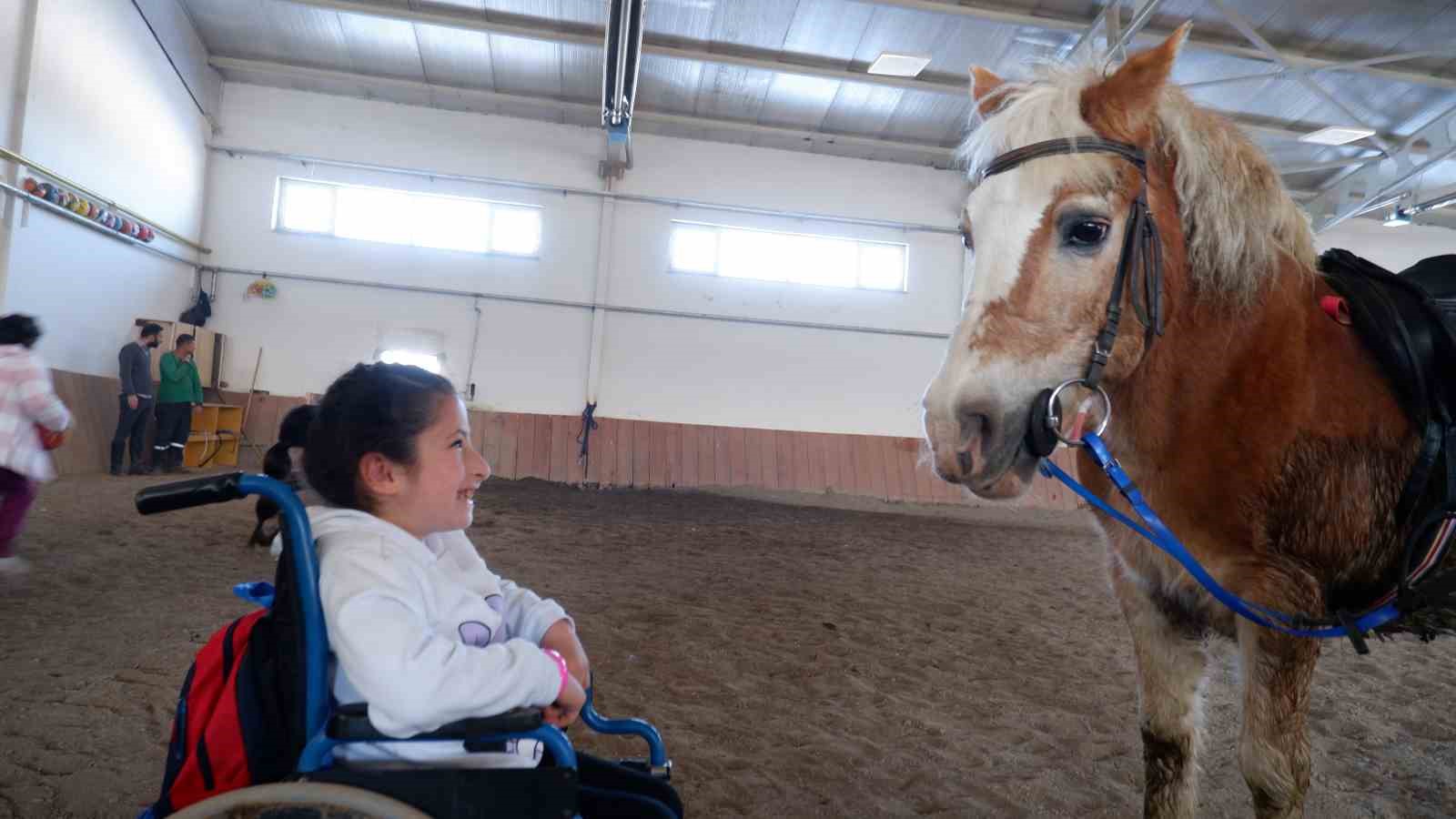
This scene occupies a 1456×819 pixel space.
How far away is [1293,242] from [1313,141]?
1168cm

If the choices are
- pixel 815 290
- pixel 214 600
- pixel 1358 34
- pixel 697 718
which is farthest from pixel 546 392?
pixel 1358 34

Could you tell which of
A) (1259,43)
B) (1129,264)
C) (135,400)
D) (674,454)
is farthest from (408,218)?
(1129,264)

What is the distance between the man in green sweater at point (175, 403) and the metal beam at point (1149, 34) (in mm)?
8628

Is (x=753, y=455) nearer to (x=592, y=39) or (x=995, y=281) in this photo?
(x=592, y=39)

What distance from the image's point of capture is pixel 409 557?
1.16 m

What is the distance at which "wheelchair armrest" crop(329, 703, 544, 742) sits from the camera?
1029 millimetres

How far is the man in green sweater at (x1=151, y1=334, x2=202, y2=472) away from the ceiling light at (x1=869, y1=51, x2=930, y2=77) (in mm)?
8729

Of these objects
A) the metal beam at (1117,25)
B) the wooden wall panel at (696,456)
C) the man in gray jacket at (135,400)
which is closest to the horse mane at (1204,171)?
the metal beam at (1117,25)

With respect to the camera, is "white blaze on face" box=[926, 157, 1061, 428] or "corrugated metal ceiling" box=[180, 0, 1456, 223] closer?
"white blaze on face" box=[926, 157, 1061, 428]

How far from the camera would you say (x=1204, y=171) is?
1485mm

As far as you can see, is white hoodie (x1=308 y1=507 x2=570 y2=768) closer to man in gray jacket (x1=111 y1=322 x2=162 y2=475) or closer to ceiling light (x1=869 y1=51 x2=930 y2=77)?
man in gray jacket (x1=111 y1=322 x2=162 y2=475)

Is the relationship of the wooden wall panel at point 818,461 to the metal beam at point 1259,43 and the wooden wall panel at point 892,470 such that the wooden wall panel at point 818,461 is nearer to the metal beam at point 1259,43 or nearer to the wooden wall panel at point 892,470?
the wooden wall panel at point 892,470

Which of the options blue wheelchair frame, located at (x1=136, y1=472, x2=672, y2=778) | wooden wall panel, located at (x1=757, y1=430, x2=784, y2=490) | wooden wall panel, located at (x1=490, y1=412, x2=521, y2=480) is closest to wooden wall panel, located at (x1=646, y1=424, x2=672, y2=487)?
wooden wall panel, located at (x1=757, y1=430, x2=784, y2=490)

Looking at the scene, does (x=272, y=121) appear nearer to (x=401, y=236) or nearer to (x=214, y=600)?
(x=401, y=236)
